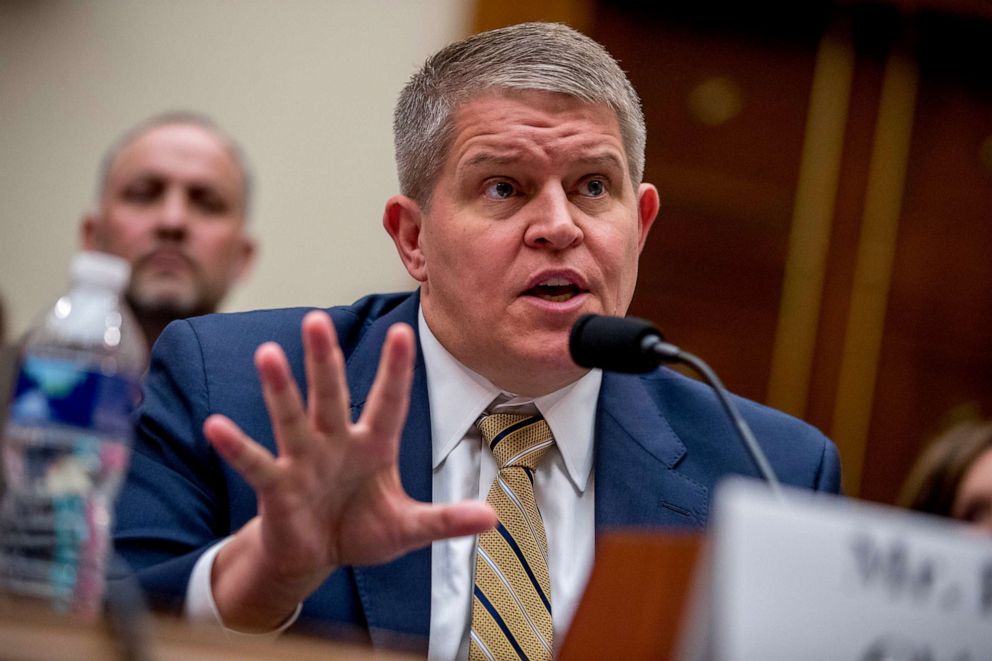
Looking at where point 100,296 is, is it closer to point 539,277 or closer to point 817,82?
point 539,277

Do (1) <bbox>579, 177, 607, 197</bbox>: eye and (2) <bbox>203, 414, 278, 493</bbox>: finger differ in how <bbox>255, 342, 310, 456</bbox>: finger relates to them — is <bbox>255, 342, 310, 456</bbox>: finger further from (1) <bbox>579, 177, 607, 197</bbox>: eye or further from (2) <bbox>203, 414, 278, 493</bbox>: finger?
(1) <bbox>579, 177, 607, 197</bbox>: eye

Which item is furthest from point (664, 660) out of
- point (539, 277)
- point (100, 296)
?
point (539, 277)

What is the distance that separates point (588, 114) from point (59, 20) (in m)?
2.44

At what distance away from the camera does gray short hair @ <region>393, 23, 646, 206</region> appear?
2.18m

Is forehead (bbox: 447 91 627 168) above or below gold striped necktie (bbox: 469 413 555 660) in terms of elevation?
above

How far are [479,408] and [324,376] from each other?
81cm

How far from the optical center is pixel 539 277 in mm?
2070

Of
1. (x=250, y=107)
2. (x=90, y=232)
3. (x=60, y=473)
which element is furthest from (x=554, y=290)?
(x=250, y=107)

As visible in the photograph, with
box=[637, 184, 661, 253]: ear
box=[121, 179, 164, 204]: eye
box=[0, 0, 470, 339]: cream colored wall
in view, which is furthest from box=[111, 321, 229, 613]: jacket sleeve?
box=[0, 0, 470, 339]: cream colored wall

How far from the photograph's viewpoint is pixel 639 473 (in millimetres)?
2096

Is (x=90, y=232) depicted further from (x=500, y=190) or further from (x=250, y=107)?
(x=500, y=190)

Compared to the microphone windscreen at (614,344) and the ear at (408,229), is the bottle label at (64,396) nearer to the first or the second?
the microphone windscreen at (614,344)

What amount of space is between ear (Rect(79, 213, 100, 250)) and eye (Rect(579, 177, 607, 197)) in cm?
173

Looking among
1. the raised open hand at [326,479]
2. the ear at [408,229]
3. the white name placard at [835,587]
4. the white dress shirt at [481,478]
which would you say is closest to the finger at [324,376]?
the raised open hand at [326,479]
